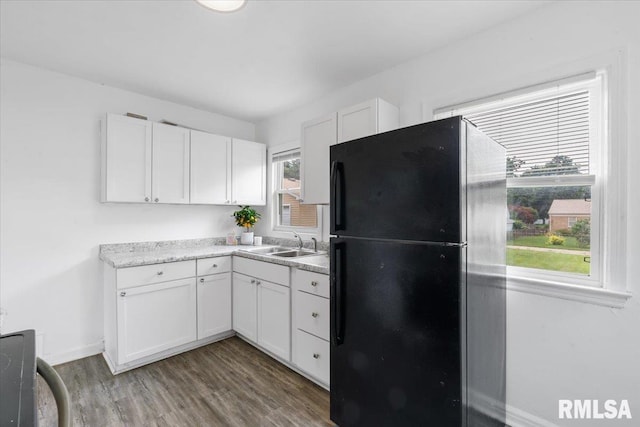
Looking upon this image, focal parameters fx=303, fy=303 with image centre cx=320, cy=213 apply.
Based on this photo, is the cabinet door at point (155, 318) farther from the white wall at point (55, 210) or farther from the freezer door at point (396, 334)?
the freezer door at point (396, 334)

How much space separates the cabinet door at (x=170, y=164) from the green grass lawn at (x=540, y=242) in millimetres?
2944

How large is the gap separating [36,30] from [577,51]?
11.1 feet

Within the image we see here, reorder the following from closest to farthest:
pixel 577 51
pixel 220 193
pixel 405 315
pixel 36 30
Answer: pixel 405 315 < pixel 577 51 < pixel 36 30 < pixel 220 193

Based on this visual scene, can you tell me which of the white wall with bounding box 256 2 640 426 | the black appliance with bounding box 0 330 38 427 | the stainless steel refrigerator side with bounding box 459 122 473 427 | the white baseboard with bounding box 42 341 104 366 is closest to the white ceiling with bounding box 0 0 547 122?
the white wall with bounding box 256 2 640 426

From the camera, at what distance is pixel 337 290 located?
5.60ft

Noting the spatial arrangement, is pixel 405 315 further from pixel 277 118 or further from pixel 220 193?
pixel 277 118

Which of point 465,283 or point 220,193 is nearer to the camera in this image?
point 465,283

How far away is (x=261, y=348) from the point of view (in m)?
2.82

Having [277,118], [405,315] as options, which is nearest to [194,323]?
[405,315]

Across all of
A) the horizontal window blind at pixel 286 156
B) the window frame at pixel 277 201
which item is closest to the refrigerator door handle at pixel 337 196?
the window frame at pixel 277 201

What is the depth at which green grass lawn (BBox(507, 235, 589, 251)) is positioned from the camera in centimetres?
177

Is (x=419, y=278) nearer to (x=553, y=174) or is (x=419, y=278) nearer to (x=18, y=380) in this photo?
(x=553, y=174)

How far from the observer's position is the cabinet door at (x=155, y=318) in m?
2.47

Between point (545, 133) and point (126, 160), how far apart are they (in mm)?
3283
